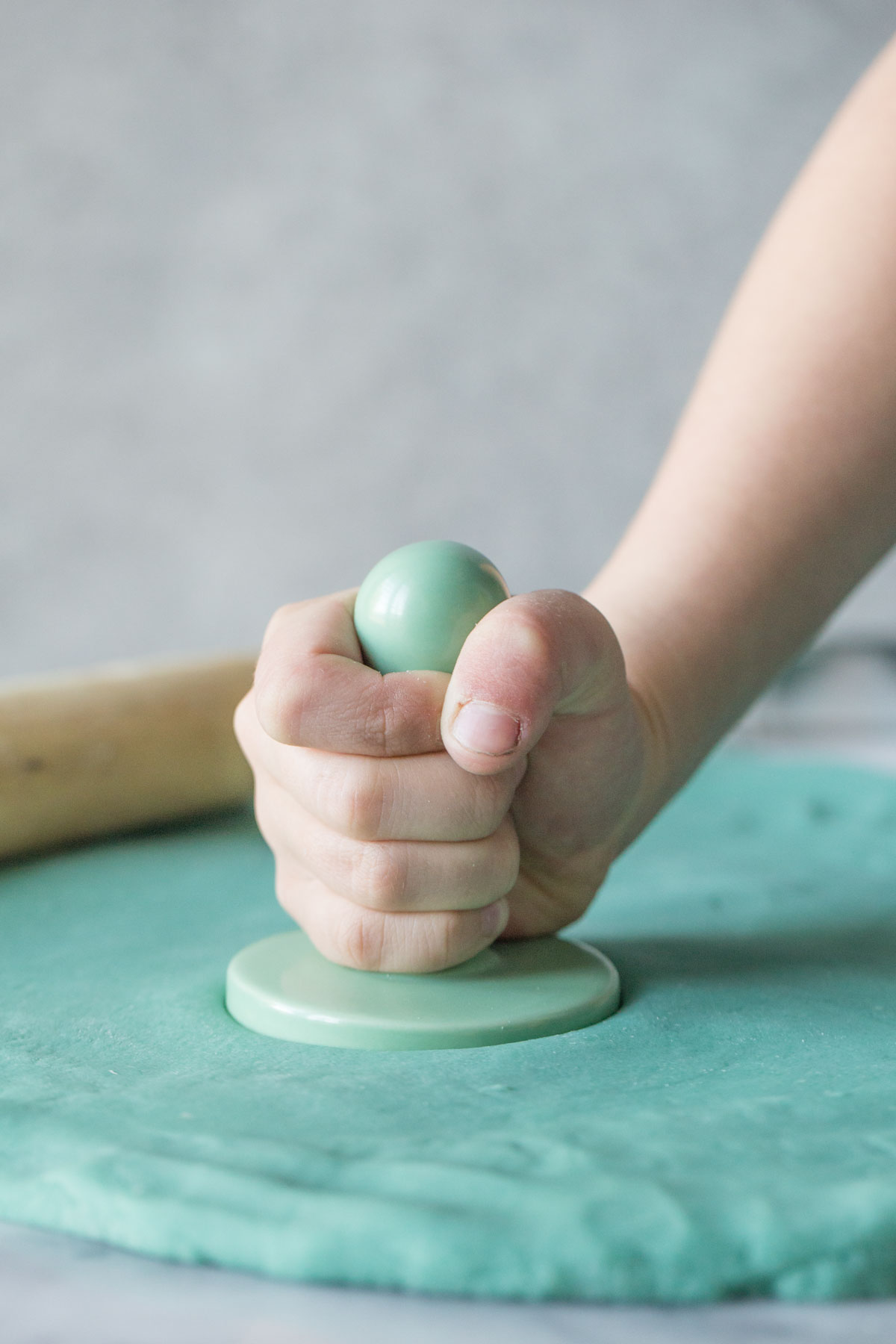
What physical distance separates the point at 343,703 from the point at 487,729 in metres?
0.07

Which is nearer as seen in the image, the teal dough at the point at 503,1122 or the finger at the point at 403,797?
the teal dough at the point at 503,1122

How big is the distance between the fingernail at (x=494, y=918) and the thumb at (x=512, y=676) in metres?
0.07

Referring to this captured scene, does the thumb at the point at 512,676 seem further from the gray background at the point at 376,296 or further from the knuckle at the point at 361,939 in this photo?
the gray background at the point at 376,296

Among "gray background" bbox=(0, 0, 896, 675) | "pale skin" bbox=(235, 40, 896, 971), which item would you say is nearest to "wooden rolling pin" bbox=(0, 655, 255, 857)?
"pale skin" bbox=(235, 40, 896, 971)

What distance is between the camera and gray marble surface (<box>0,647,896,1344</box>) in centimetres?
32

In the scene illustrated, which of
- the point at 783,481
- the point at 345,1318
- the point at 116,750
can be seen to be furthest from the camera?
the point at 116,750

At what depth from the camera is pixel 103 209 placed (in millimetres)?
1889

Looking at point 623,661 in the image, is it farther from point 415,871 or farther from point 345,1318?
point 345,1318

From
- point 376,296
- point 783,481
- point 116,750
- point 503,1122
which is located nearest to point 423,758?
point 503,1122

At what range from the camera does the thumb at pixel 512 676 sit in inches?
18.7

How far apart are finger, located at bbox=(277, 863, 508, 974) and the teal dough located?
0.05m

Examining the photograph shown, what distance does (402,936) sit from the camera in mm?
527

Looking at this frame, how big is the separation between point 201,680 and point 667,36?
147 cm

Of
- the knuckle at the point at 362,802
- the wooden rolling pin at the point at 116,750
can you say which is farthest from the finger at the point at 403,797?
the wooden rolling pin at the point at 116,750
